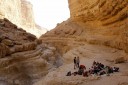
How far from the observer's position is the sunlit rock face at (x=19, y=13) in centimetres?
5391

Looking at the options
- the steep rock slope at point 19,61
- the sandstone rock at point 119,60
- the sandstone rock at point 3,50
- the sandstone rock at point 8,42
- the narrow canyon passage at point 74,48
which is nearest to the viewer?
the narrow canyon passage at point 74,48

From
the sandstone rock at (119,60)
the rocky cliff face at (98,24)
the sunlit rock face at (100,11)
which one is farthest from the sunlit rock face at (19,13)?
the sandstone rock at (119,60)

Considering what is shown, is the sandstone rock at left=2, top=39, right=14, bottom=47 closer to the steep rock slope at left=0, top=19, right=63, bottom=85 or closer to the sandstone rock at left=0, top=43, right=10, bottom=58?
the steep rock slope at left=0, top=19, right=63, bottom=85

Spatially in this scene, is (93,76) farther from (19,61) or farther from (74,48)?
(74,48)

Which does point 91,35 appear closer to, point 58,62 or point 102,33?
point 102,33

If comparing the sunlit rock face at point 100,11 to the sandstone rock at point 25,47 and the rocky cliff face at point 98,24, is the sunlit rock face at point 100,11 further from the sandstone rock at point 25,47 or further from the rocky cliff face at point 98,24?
the sandstone rock at point 25,47

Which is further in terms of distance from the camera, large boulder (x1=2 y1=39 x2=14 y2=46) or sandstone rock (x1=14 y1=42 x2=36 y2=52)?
sandstone rock (x1=14 y1=42 x2=36 y2=52)

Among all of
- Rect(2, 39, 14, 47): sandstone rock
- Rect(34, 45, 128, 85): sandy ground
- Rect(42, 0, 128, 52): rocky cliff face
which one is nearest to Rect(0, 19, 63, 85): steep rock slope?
Rect(2, 39, 14, 47): sandstone rock

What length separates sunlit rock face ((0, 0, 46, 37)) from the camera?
5391 centimetres

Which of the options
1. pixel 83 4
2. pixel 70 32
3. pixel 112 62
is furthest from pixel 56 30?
pixel 112 62

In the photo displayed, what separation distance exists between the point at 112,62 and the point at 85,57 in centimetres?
437

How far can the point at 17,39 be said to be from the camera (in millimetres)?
24141

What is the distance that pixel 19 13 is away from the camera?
66438mm

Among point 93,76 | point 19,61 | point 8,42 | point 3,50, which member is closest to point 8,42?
point 8,42
